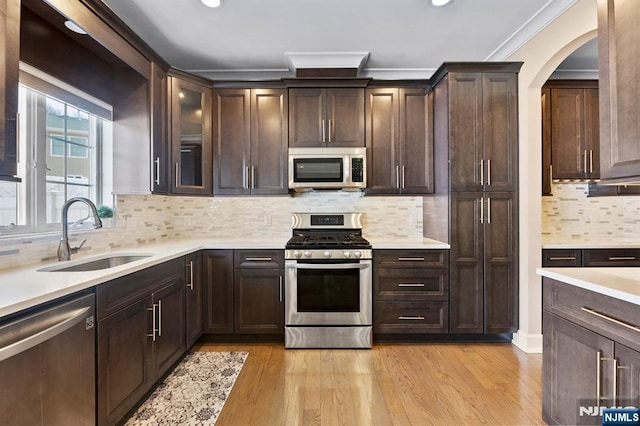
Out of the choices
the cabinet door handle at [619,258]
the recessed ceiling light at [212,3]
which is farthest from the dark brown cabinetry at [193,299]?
the cabinet door handle at [619,258]

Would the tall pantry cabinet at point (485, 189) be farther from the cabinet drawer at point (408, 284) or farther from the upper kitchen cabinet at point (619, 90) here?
the upper kitchen cabinet at point (619, 90)

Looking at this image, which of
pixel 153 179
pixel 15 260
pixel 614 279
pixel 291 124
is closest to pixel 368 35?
pixel 291 124

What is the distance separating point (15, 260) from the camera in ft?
5.68

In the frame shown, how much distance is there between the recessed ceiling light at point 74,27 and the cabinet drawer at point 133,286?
148cm

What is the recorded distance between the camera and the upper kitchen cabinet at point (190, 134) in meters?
2.82

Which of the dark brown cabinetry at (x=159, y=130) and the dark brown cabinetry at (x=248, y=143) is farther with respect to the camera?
the dark brown cabinetry at (x=248, y=143)

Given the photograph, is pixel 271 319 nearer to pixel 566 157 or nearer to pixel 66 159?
pixel 66 159

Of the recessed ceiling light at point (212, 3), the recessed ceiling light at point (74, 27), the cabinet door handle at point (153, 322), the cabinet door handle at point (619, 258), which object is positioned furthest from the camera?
the cabinet door handle at point (619, 258)

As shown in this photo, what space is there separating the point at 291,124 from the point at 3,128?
7.13 feet

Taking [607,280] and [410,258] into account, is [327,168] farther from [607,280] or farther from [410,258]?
[607,280]

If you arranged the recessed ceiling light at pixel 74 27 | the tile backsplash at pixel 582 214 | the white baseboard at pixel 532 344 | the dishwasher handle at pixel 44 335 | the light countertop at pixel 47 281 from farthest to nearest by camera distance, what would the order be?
the tile backsplash at pixel 582 214 < the white baseboard at pixel 532 344 < the recessed ceiling light at pixel 74 27 < the light countertop at pixel 47 281 < the dishwasher handle at pixel 44 335

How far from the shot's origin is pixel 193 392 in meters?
2.08

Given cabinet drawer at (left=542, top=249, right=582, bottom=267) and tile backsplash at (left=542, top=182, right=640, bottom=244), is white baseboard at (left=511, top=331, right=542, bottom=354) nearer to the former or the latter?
cabinet drawer at (left=542, top=249, right=582, bottom=267)

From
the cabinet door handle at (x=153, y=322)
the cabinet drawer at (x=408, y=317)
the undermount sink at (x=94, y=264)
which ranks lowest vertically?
the cabinet drawer at (x=408, y=317)
